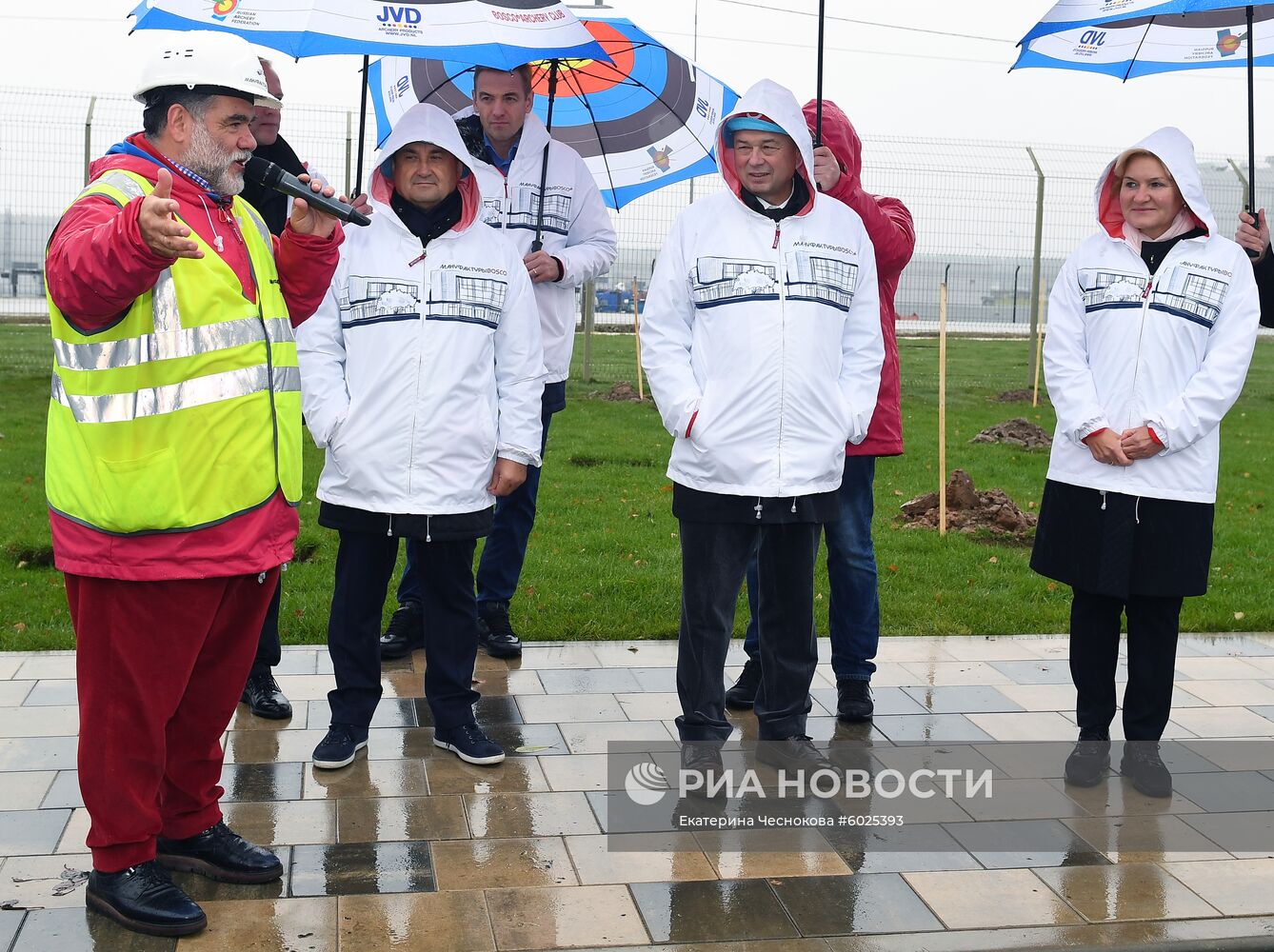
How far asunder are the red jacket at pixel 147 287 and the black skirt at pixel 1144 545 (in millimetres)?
2608

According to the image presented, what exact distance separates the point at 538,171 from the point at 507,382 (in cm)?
137

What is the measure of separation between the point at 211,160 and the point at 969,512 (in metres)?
6.69

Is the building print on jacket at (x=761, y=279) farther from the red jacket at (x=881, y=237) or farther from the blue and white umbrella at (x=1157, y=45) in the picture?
the blue and white umbrella at (x=1157, y=45)

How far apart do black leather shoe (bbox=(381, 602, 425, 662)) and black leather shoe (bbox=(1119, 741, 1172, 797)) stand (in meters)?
2.89

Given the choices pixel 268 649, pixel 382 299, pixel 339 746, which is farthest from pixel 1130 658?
pixel 268 649

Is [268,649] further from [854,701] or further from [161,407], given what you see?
[854,701]

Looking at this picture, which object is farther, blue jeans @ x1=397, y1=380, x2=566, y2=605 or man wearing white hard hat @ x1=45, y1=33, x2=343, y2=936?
blue jeans @ x1=397, y1=380, x2=566, y2=605

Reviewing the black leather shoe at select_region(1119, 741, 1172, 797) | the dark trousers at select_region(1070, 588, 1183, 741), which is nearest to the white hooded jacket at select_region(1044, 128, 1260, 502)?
the dark trousers at select_region(1070, 588, 1183, 741)

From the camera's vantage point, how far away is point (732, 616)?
4.61 meters

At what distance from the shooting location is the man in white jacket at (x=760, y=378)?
4469mm

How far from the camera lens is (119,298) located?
124 inches

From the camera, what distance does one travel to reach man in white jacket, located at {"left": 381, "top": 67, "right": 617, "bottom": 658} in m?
5.66

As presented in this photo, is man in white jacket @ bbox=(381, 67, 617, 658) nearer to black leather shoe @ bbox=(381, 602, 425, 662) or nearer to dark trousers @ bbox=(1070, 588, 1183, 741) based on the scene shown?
black leather shoe @ bbox=(381, 602, 425, 662)

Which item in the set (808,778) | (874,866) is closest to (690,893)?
(874,866)
